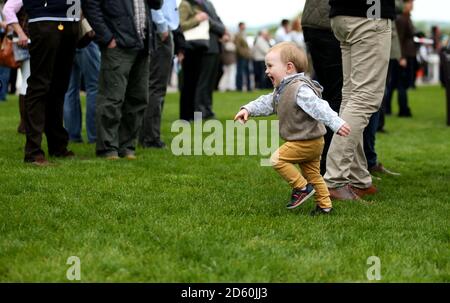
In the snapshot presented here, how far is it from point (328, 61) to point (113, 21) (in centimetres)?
226

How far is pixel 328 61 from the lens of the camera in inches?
258

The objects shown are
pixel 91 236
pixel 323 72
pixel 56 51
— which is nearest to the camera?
pixel 91 236

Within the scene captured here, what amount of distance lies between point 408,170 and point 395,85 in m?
8.42

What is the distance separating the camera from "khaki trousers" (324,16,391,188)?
235 inches

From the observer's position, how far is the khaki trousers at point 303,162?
5406 mm

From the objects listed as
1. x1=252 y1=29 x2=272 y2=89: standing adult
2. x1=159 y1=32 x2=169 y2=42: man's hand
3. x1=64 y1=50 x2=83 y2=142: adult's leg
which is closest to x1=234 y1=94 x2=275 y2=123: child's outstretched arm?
x1=159 y1=32 x2=169 y2=42: man's hand

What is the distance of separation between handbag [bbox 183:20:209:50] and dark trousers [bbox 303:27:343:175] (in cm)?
544

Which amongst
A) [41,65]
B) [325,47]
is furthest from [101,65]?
[325,47]

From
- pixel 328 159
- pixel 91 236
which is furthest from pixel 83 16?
pixel 91 236

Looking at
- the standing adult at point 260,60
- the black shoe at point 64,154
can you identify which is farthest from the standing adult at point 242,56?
the black shoe at point 64,154

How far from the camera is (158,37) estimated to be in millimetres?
8828

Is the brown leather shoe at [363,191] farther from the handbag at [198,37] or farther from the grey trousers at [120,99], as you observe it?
the handbag at [198,37]

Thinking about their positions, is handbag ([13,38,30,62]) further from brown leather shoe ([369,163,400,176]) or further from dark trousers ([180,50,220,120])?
brown leather shoe ([369,163,400,176])
